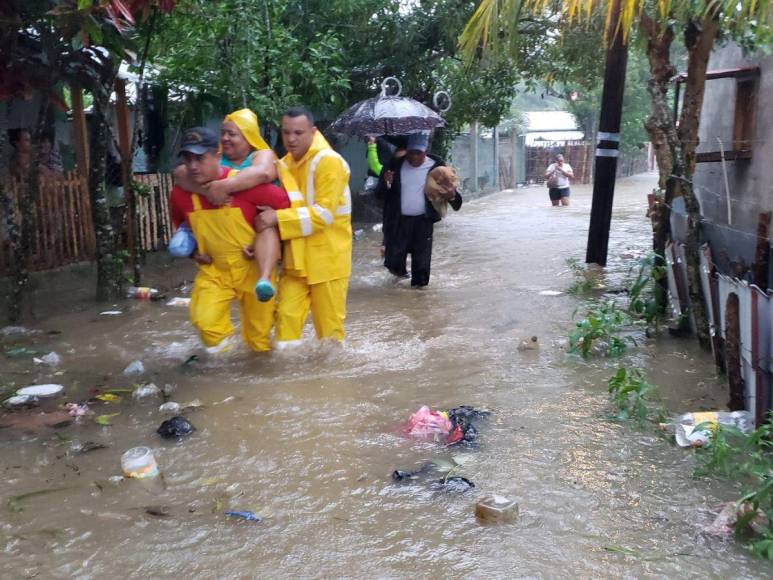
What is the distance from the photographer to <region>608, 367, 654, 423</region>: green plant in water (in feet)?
15.2

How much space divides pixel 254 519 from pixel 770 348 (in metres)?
2.63

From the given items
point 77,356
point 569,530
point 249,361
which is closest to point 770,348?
point 569,530

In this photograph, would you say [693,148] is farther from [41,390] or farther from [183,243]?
[41,390]

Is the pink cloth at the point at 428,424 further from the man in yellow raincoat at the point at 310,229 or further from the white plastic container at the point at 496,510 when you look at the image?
the man in yellow raincoat at the point at 310,229

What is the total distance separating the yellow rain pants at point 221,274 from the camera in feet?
18.4

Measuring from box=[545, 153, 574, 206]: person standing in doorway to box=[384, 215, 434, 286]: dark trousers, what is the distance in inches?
465

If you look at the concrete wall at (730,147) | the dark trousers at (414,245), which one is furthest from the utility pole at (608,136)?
the dark trousers at (414,245)

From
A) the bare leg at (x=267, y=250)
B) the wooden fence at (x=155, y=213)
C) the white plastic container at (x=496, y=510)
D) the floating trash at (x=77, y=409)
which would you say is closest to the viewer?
the white plastic container at (x=496, y=510)

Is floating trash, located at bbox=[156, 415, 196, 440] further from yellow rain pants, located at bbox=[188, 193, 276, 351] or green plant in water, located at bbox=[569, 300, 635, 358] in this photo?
green plant in water, located at bbox=[569, 300, 635, 358]

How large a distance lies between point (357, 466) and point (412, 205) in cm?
505

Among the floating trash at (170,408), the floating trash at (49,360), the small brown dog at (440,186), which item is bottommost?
the floating trash at (49,360)

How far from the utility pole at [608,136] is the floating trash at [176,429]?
594 cm

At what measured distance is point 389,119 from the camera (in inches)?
383

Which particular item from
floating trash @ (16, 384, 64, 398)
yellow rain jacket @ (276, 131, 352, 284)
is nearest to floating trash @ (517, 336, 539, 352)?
yellow rain jacket @ (276, 131, 352, 284)
